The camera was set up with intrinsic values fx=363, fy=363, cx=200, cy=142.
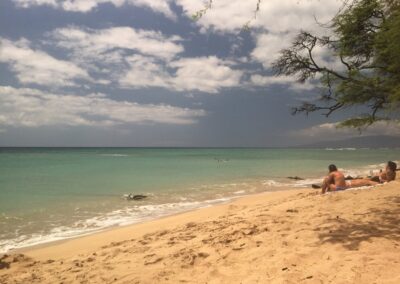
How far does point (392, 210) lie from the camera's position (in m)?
8.12

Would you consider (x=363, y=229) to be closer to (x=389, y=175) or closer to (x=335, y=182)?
(x=335, y=182)

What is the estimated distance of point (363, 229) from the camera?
6.75m

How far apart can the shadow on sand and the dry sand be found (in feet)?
0.05

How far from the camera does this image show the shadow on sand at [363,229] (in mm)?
6225

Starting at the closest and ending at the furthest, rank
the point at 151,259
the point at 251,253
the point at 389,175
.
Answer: the point at 251,253 < the point at 151,259 < the point at 389,175

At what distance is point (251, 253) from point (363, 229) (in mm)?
2229

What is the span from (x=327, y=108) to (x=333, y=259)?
13.8ft

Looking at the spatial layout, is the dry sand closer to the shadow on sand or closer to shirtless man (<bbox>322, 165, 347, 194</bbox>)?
the shadow on sand

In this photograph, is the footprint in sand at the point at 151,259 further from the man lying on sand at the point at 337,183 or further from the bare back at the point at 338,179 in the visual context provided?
the bare back at the point at 338,179

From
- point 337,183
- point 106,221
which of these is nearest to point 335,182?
point 337,183

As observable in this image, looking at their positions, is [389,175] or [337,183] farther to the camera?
[389,175]

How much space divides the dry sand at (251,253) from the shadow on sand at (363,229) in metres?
0.02

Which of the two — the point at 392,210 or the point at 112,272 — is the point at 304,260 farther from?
the point at 392,210

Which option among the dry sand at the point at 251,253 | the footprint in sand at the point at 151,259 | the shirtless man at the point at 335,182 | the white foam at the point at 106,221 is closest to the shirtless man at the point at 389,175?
the shirtless man at the point at 335,182
